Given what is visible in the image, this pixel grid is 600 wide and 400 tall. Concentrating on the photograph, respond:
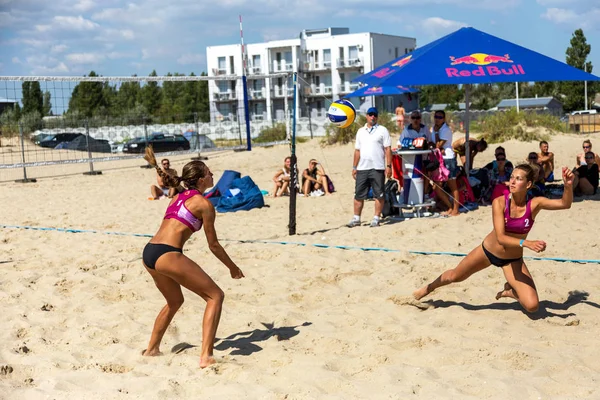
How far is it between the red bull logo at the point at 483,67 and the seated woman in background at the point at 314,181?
10.8 feet

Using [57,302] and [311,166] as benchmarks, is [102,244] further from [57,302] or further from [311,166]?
[311,166]

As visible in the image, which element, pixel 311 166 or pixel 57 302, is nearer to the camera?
pixel 57 302

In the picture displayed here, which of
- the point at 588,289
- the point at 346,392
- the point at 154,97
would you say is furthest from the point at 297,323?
the point at 154,97

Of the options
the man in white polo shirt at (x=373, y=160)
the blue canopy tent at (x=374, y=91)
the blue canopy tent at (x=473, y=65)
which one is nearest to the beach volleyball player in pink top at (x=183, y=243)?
the man in white polo shirt at (x=373, y=160)

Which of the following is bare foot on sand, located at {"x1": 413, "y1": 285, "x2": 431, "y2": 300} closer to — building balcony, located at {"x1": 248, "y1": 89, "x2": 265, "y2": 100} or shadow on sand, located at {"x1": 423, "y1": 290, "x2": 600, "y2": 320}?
shadow on sand, located at {"x1": 423, "y1": 290, "x2": 600, "y2": 320}

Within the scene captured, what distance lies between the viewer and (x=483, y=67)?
8500mm

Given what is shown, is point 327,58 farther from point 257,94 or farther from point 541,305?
point 541,305

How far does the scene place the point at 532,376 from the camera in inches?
142

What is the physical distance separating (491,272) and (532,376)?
7.18 ft

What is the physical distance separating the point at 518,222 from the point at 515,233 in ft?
0.29

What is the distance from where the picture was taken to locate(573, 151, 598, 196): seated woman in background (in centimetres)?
983

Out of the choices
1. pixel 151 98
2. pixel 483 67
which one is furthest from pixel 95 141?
pixel 151 98

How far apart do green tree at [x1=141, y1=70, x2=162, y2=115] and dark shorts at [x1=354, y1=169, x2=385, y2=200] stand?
5171 cm

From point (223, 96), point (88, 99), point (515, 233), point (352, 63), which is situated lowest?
point (515, 233)
